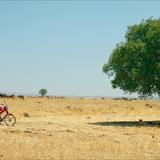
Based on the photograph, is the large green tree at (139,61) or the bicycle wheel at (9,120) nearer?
the bicycle wheel at (9,120)

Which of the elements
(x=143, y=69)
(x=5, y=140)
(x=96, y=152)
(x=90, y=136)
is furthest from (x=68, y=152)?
(x=143, y=69)

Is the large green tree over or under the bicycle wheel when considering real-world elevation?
over

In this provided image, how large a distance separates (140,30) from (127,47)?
2636mm

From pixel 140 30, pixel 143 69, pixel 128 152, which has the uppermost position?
pixel 140 30

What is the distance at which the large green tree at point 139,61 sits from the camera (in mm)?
45991

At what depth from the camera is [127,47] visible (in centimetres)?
4628

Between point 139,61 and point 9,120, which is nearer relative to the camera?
point 9,120

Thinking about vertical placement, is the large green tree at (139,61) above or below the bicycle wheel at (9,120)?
above

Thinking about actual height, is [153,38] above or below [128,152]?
above

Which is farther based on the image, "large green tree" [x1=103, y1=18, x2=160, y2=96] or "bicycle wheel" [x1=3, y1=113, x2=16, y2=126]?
"large green tree" [x1=103, y1=18, x2=160, y2=96]

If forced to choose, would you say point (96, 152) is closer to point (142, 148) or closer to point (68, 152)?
point (68, 152)

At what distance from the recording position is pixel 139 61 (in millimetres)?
46219

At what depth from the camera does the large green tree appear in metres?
46.0

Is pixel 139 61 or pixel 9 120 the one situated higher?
pixel 139 61
